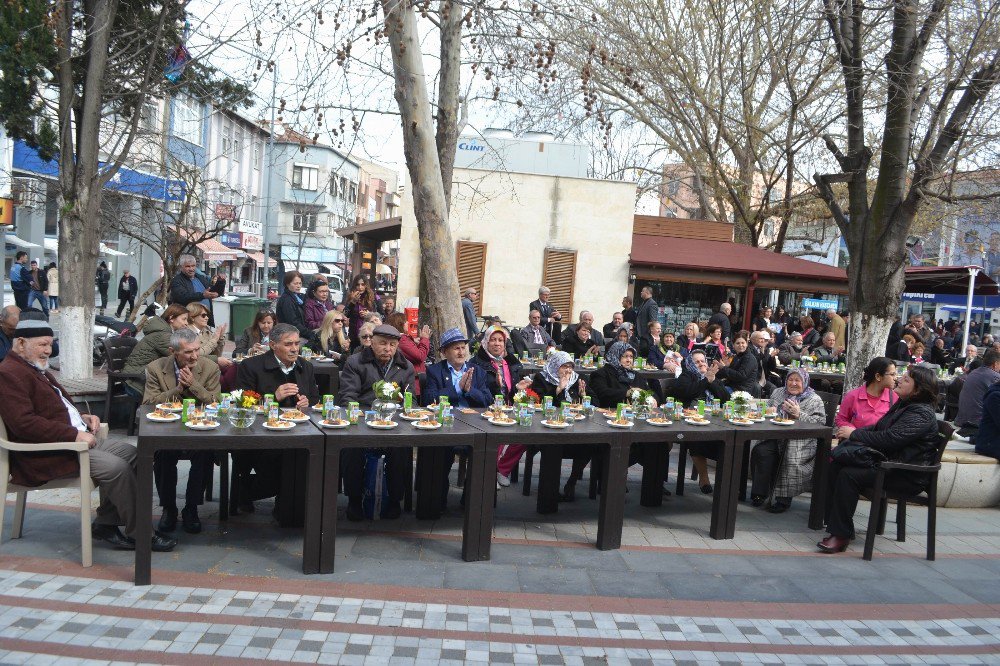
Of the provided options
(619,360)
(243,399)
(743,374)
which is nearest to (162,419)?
(243,399)

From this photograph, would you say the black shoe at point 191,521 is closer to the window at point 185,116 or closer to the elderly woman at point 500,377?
the elderly woman at point 500,377

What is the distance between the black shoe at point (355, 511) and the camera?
259 inches

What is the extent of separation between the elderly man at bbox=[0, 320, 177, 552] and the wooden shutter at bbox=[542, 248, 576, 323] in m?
14.9

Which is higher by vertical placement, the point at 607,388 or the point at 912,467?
the point at 607,388

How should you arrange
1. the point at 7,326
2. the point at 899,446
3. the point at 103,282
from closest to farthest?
the point at 899,446
the point at 7,326
the point at 103,282

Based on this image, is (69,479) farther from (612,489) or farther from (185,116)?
(185,116)


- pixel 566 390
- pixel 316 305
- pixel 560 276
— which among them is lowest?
pixel 566 390

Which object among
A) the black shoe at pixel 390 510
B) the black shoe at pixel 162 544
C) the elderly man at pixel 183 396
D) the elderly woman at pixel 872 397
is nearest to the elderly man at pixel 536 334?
the elderly woman at pixel 872 397

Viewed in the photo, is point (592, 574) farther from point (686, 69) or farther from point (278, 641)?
point (686, 69)

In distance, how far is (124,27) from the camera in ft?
34.6

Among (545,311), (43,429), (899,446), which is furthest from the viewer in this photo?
(545,311)

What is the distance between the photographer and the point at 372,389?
6.83 m

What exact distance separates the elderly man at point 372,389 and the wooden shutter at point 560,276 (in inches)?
511

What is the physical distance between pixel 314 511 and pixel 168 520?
4.53ft
